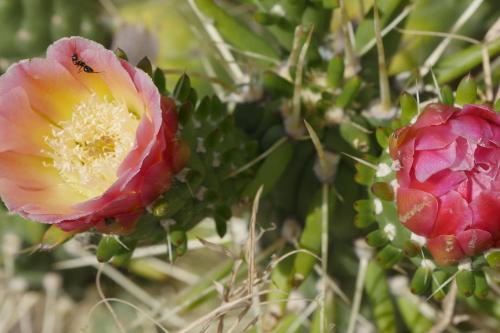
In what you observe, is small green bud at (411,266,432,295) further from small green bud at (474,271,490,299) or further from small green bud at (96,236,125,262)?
small green bud at (96,236,125,262)

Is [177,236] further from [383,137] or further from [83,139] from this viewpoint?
[383,137]

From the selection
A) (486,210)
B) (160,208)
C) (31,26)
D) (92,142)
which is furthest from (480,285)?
(31,26)

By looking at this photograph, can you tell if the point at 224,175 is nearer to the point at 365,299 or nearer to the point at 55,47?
the point at 55,47

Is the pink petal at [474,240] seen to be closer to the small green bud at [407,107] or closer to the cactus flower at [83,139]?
the small green bud at [407,107]

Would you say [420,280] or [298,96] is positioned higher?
[298,96]

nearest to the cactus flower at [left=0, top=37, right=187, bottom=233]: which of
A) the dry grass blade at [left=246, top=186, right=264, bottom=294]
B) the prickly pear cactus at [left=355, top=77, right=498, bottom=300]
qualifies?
the dry grass blade at [left=246, top=186, right=264, bottom=294]

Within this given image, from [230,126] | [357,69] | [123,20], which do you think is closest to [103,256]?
[230,126]

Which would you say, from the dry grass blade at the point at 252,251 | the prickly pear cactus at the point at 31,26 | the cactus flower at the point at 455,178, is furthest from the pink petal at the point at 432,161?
the prickly pear cactus at the point at 31,26
